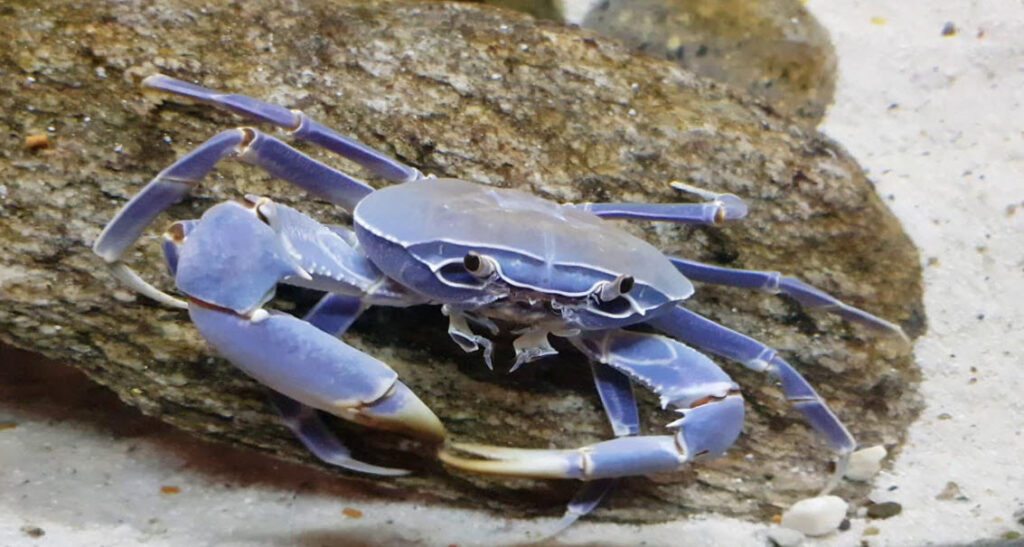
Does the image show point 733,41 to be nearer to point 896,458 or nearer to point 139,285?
point 896,458

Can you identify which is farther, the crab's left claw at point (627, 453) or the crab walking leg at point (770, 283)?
the crab walking leg at point (770, 283)

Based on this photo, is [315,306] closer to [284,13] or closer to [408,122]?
[408,122]

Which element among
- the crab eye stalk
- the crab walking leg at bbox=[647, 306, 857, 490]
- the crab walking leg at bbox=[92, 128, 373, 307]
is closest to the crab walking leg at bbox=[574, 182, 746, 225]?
the crab walking leg at bbox=[647, 306, 857, 490]

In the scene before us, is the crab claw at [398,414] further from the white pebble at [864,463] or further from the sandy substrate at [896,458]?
the white pebble at [864,463]

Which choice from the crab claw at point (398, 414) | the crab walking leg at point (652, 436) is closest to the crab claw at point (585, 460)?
the crab walking leg at point (652, 436)

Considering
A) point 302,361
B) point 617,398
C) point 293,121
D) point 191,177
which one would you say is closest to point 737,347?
point 617,398

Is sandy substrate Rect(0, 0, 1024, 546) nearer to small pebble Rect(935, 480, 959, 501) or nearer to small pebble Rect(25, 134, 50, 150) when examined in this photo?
small pebble Rect(935, 480, 959, 501)
